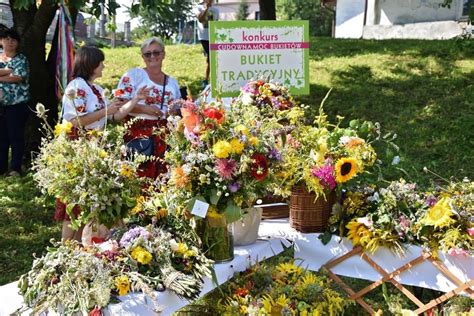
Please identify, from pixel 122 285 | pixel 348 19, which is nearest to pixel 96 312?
pixel 122 285

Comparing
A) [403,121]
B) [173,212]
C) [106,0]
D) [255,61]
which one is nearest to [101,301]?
[173,212]

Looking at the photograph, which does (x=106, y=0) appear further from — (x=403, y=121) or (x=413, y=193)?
(x=403, y=121)

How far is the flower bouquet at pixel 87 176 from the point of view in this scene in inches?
77.5

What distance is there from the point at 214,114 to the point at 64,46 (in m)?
3.77

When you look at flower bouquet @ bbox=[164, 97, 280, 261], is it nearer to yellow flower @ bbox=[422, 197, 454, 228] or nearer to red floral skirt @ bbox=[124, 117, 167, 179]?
yellow flower @ bbox=[422, 197, 454, 228]

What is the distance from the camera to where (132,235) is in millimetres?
2039

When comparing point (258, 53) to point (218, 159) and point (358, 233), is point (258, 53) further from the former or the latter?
point (218, 159)

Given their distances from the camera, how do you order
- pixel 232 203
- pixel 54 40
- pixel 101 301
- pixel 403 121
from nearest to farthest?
pixel 101 301, pixel 232 203, pixel 54 40, pixel 403 121

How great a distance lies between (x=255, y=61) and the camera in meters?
3.49

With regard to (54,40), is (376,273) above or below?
below

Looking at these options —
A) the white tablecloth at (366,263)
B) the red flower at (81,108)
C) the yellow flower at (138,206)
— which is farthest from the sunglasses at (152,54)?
the yellow flower at (138,206)

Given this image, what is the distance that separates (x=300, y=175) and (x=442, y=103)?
5.34m

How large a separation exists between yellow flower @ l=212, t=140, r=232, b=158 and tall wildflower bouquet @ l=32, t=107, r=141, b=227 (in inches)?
11.7

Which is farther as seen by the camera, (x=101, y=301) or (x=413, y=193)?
(x=413, y=193)
